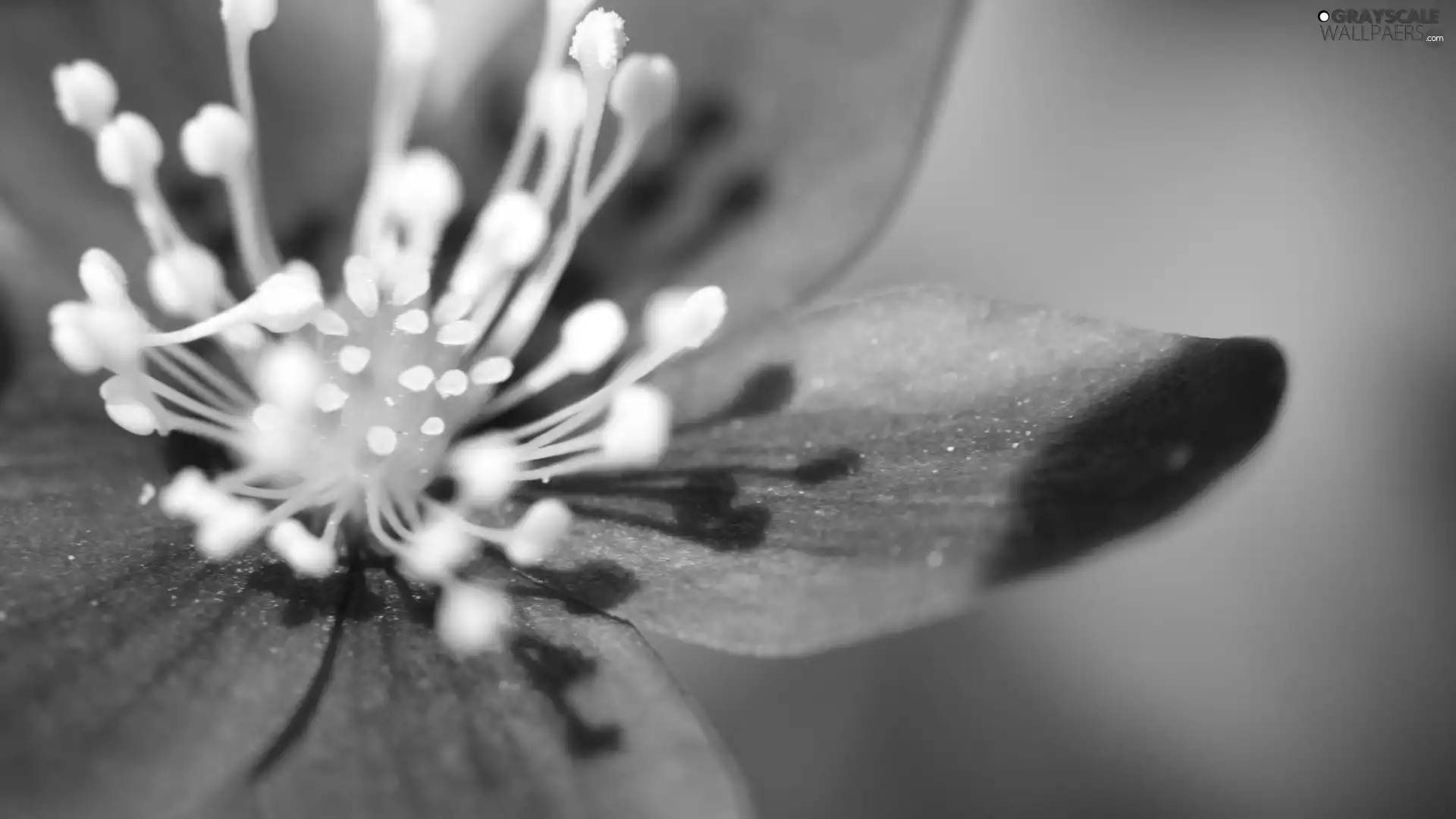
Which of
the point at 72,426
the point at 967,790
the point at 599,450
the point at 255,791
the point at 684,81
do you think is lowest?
the point at 967,790

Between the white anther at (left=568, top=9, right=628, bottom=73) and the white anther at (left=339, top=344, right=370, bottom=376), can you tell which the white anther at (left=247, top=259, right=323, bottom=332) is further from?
the white anther at (left=568, top=9, right=628, bottom=73)

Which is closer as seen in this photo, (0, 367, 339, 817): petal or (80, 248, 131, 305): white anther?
(0, 367, 339, 817): petal

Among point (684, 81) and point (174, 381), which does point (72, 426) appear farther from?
point (684, 81)

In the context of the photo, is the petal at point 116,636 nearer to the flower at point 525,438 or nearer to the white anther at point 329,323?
the flower at point 525,438

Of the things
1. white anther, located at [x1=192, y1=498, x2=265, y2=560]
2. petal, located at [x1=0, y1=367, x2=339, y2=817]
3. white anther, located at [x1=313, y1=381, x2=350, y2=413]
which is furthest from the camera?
white anther, located at [x1=313, y1=381, x2=350, y2=413]

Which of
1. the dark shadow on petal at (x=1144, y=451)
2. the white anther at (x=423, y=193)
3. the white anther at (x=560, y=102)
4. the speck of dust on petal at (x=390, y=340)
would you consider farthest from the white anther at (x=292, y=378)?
the dark shadow on petal at (x=1144, y=451)

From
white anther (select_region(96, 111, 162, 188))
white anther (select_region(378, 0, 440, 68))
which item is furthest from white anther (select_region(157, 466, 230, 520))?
white anther (select_region(378, 0, 440, 68))

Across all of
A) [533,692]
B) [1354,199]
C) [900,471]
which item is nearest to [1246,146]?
[1354,199]
